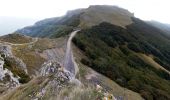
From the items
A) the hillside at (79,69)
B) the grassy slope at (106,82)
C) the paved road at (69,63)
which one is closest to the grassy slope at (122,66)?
the hillside at (79,69)

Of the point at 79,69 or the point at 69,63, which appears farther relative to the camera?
the point at 79,69

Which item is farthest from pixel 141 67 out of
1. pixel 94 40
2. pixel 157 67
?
pixel 94 40

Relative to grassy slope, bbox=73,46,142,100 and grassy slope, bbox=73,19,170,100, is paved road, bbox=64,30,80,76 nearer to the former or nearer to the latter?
grassy slope, bbox=73,46,142,100

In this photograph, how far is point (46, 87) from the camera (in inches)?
879

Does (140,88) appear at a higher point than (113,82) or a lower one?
lower

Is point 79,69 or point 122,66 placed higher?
point 79,69

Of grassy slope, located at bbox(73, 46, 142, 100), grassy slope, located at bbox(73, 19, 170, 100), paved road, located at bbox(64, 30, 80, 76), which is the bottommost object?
grassy slope, located at bbox(73, 19, 170, 100)

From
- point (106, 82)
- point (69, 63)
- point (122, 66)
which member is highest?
point (69, 63)

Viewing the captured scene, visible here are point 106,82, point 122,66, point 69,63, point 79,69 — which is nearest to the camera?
point 69,63

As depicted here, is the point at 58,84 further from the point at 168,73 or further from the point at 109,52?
the point at 168,73

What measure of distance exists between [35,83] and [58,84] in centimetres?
310

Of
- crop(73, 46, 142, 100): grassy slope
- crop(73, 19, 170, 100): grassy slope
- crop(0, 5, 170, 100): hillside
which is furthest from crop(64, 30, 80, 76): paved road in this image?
crop(73, 19, 170, 100): grassy slope

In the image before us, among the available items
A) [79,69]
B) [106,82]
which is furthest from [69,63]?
[106,82]

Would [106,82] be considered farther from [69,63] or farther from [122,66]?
[122,66]
